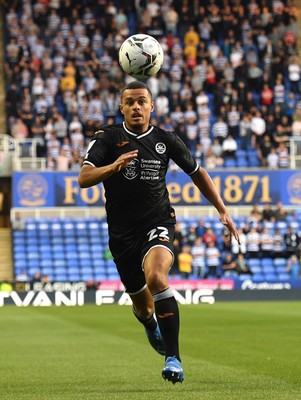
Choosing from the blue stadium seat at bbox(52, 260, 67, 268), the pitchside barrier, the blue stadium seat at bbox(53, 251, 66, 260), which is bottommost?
the pitchside barrier

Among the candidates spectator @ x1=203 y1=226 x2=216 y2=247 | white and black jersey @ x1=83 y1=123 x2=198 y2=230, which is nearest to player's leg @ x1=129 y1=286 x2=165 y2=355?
white and black jersey @ x1=83 y1=123 x2=198 y2=230

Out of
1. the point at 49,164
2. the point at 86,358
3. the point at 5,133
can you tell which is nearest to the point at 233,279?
the point at 49,164

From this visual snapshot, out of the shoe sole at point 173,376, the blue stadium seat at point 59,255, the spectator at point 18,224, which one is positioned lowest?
the blue stadium seat at point 59,255

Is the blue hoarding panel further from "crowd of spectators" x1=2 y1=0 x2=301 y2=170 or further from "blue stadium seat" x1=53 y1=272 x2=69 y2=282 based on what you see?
"blue stadium seat" x1=53 y1=272 x2=69 y2=282

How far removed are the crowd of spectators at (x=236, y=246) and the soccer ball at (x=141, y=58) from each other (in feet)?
65.4

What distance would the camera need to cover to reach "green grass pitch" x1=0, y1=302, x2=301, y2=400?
28.5ft

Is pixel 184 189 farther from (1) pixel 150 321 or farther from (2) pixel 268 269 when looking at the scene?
(1) pixel 150 321

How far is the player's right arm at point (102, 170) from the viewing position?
8.16 metres

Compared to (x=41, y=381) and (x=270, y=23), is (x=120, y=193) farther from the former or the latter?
(x=270, y=23)

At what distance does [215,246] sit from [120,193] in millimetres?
22117

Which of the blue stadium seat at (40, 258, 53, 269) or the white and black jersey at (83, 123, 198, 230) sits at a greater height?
the white and black jersey at (83, 123, 198, 230)

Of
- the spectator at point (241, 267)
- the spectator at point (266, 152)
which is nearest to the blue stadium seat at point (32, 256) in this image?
the spectator at point (241, 267)

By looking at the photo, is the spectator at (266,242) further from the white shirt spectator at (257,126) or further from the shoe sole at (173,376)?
the shoe sole at (173,376)

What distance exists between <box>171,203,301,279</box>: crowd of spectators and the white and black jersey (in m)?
20.7
